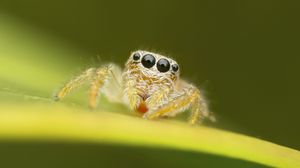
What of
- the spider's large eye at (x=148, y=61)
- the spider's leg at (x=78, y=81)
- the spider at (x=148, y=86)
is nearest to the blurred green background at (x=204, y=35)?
the spider at (x=148, y=86)

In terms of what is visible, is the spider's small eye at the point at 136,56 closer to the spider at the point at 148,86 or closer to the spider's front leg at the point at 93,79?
the spider at the point at 148,86

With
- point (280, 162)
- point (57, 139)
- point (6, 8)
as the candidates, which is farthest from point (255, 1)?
point (57, 139)

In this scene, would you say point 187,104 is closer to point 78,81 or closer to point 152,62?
point 152,62

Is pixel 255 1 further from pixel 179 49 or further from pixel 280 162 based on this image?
pixel 280 162

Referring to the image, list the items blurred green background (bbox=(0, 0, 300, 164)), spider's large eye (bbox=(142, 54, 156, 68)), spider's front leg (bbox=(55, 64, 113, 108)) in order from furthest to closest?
1. blurred green background (bbox=(0, 0, 300, 164))
2. spider's large eye (bbox=(142, 54, 156, 68))
3. spider's front leg (bbox=(55, 64, 113, 108))

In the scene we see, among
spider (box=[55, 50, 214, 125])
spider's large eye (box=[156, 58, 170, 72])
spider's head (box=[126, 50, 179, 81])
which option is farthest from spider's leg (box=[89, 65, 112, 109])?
spider's large eye (box=[156, 58, 170, 72])

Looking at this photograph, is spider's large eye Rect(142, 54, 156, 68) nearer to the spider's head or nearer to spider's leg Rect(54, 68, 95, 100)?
the spider's head

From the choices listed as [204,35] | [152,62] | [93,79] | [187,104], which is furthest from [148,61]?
[204,35]
